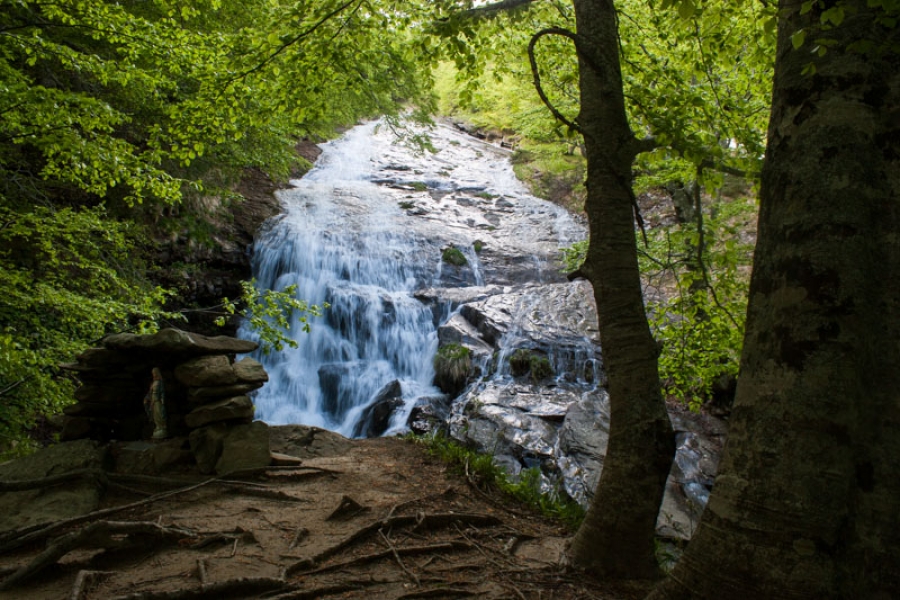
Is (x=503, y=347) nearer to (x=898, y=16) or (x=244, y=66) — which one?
(x=244, y=66)

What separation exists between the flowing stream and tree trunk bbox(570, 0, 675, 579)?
4.63m

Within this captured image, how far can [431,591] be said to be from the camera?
116 inches

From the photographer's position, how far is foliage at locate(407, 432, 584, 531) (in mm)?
4953

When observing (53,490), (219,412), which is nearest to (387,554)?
(219,412)

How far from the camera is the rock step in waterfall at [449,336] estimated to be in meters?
8.57

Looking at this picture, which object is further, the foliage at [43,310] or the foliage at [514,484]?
the foliage at [43,310]

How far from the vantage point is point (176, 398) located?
579cm

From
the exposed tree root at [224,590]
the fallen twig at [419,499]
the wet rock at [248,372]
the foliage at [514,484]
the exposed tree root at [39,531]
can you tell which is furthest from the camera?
the wet rock at [248,372]

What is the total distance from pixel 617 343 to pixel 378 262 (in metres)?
12.5

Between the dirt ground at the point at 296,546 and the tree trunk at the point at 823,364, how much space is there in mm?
1463

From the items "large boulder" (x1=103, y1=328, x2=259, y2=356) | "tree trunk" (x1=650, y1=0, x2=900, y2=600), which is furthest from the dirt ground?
"tree trunk" (x1=650, y1=0, x2=900, y2=600)

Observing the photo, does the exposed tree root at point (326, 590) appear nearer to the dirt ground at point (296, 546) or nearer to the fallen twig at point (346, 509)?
the dirt ground at point (296, 546)

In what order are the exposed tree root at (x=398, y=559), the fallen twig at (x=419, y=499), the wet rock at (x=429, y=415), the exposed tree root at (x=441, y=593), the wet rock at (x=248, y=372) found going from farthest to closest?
1. the wet rock at (x=429, y=415)
2. the wet rock at (x=248, y=372)
3. the fallen twig at (x=419, y=499)
4. the exposed tree root at (x=398, y=559)
5. the exposed tree root at (x=441, y=593)

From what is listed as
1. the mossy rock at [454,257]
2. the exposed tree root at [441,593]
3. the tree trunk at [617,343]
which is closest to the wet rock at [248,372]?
the exposed tree root at [441,593]
